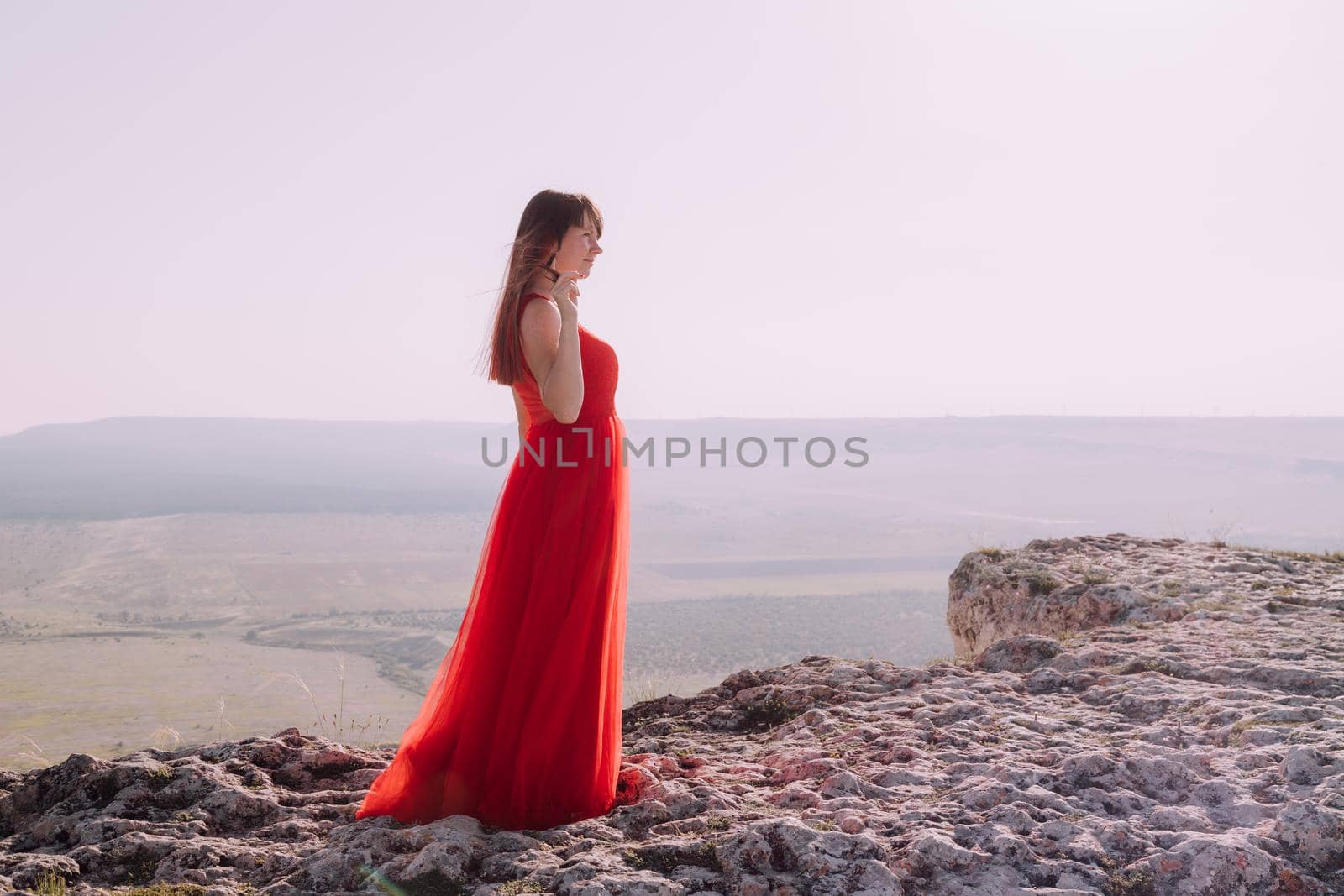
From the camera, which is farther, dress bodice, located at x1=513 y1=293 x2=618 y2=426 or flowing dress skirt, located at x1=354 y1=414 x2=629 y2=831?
dress bodice, located at x1=513 y1=293 x2=618 y2=426

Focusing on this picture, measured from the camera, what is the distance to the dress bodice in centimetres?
375

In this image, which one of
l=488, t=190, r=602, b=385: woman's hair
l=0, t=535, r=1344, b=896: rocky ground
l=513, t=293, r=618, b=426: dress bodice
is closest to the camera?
l=0, t=535, r=1344, b=896: rocky ground

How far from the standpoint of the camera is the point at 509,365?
3.68 metres

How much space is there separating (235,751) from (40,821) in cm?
78

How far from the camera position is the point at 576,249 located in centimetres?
363

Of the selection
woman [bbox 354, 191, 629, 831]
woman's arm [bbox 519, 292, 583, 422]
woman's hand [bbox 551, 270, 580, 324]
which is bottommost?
woman [bbox 354, 191, 629, 831]

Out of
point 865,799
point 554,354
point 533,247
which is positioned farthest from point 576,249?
point 865,799

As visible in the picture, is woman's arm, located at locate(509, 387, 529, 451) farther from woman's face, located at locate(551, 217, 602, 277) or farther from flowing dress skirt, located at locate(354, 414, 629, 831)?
woman's face, located at locate(551, 217, 602, 277)

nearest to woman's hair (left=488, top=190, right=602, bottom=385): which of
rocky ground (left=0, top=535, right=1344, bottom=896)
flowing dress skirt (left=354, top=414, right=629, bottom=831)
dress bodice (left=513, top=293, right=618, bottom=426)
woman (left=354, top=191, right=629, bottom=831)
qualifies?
woman (left=354, top=191, right=629, bottom=831)

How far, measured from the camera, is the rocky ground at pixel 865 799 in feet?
9.16

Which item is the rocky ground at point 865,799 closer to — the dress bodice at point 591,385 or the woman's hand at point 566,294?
the dress bodice at point 591,385

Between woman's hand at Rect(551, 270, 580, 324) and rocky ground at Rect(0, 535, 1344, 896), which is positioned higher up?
woman's hand at Rect(551, 270, 580, 324)

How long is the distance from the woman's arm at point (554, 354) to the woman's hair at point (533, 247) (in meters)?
0.10

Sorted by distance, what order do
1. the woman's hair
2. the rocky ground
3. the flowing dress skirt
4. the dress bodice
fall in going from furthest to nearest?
the dress bodice, the woman's hair, the flowing dress skirt, the rocky ground
